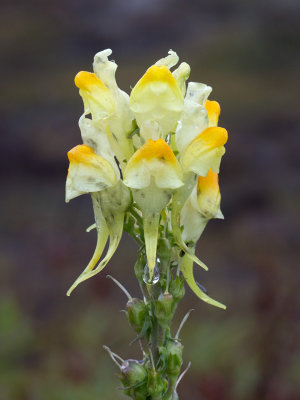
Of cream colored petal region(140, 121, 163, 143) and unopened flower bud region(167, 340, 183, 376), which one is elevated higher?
cream colored petal region(140, 121, 163, 143)

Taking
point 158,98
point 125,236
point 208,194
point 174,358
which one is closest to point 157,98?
point 158,98

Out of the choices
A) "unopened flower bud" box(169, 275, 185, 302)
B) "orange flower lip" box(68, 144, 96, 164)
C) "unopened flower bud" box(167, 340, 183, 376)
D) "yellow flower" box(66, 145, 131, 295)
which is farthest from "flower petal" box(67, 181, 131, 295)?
"unopened flower bud" box(167, 340, 183, 376)

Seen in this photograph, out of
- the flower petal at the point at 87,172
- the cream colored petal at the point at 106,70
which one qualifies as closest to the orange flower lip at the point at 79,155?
the flower petal at the point at 87,172

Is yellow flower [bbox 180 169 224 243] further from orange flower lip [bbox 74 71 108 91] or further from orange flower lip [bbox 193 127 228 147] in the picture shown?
orange flower lip [bbox 74 71 108 91]

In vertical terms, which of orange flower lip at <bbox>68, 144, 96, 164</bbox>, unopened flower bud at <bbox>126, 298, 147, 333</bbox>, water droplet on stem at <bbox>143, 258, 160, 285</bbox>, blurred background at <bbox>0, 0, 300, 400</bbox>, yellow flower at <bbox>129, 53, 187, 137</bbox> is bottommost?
blurred background at <bbox>0, 0, 300, 400</bbox>

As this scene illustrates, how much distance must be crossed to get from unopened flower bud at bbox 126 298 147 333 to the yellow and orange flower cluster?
0.15 m

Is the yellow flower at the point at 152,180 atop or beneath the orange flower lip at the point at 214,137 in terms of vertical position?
beneath

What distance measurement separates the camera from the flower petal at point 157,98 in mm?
1667

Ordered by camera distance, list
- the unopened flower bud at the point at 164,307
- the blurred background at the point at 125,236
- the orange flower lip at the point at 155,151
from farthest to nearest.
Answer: the blurred background at the point at 125,236
the unopened flower bud at the point at 164,307
the orange flower lip at the point at 155,151

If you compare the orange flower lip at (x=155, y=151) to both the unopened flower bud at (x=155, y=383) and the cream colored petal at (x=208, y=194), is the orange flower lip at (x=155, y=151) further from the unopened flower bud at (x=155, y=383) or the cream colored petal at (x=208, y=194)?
the unopened flower bud at (x=155, y=383)

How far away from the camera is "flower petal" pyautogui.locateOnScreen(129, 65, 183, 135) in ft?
5.47

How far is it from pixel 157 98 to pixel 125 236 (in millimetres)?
8074

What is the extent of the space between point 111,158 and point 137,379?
25.2 inches

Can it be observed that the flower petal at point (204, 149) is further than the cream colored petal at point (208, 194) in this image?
No
